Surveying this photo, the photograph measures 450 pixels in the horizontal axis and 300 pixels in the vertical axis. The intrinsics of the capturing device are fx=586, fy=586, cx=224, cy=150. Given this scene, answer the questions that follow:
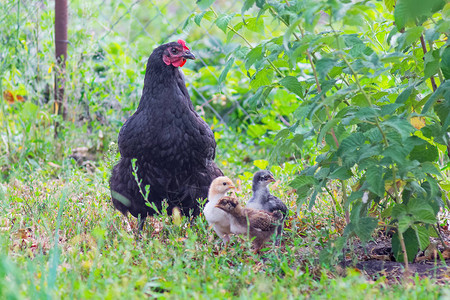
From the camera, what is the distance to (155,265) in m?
2.65

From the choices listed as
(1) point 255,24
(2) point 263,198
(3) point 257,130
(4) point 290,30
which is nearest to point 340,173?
(4) point 290,30

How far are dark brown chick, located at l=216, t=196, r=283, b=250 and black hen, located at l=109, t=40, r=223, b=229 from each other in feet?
1.88

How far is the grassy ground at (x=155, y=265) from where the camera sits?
214cm

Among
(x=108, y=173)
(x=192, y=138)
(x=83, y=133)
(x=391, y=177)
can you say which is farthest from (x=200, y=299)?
(x=83, y=133)

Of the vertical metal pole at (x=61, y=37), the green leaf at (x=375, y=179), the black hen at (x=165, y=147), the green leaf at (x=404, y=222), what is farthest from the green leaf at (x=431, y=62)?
the vertical metal pole at (x=61, y=37)

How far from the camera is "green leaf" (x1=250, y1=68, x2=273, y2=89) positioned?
292cm

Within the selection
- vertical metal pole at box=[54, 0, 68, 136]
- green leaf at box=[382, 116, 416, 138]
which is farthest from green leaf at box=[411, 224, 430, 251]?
vertical metal pole at box=[54, 0, 68, 136]

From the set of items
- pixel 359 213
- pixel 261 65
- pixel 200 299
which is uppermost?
pixel 261 65

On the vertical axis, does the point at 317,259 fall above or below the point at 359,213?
below

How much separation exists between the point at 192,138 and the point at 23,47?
2.49m

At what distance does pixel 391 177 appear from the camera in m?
2.48

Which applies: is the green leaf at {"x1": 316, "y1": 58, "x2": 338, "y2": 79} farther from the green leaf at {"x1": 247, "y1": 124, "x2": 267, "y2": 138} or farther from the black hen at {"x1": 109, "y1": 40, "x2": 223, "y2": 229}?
the green leaf at {"x1": 247, "y1": 124, "x2": 267, "y2": 138}

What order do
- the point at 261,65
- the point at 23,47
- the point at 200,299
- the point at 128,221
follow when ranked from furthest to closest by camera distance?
1. the point at 23,47
2. the point at 128,221
3. the point at 261,65
4. the point at 200,299

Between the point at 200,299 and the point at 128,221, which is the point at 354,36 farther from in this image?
the point at 128,221
